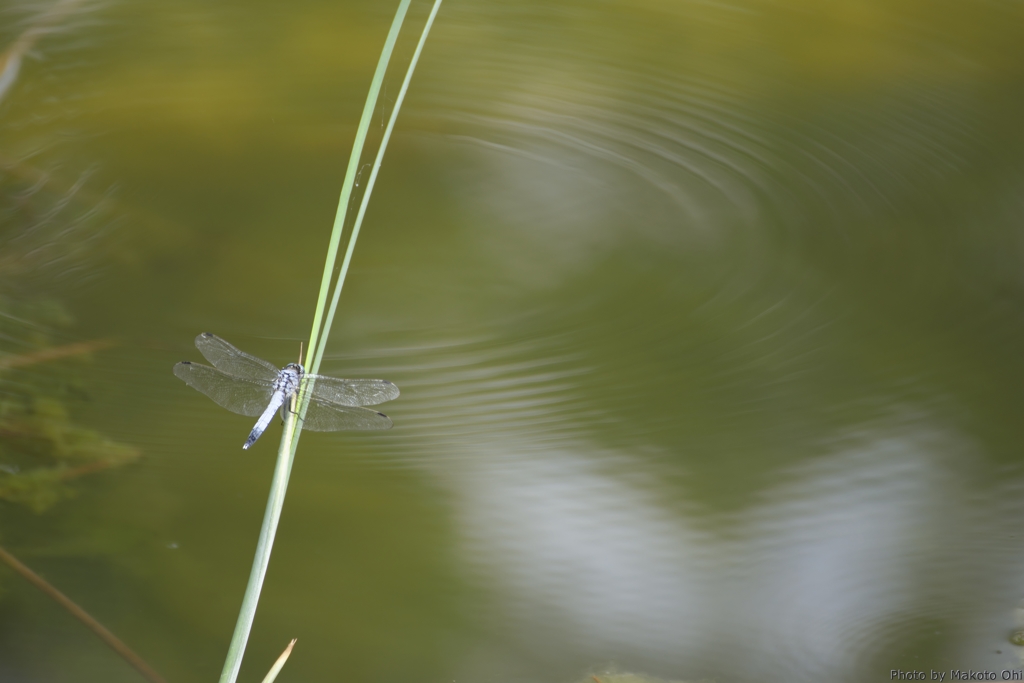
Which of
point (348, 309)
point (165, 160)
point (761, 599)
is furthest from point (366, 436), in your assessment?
point (165, 160)

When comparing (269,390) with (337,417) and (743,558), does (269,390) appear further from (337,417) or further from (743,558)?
(743,558)

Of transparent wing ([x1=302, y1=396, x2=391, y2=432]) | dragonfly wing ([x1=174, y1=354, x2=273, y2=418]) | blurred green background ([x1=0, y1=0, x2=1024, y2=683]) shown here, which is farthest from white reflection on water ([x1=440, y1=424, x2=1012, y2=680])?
dragonfly wing ([x1=174, y1=354, x2=273, y2=418])

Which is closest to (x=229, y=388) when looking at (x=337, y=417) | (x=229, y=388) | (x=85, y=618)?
(x=229, y=388)

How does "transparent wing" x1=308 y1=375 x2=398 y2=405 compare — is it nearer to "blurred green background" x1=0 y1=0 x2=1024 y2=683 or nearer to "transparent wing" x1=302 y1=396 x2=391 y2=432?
"transparent wing" x1=302 y1=396 x2=391 y2=432

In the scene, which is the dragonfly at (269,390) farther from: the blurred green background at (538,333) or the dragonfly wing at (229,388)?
the blurred green background at (538,333)

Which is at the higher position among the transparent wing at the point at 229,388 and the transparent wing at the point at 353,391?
the transparent wing at the point at 353,391

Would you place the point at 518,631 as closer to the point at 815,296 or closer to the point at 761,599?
the point at 761,599

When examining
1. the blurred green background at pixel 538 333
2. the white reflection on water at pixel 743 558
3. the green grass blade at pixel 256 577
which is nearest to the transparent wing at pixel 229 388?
the blurred green background at pixel 538 333
